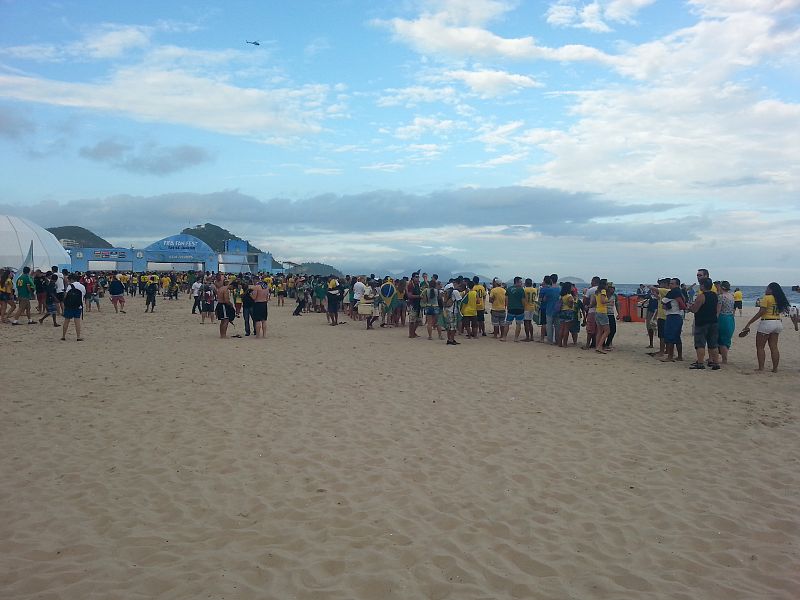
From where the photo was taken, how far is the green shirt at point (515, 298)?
14602mm

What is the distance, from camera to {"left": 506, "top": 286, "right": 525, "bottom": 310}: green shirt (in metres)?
14.6

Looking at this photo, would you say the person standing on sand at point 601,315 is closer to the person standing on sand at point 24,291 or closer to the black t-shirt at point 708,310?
the black t-shirt at point 708,310

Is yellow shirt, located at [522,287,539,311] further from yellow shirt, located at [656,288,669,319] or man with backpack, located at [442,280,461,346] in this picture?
yellow shirt, located at [656,288,669,319]

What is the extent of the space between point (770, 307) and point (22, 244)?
42345mm

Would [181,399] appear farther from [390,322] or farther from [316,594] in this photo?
[390,322]

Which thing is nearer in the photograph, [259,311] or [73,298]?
[73,298]

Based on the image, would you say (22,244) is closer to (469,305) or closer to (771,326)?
(469,305)

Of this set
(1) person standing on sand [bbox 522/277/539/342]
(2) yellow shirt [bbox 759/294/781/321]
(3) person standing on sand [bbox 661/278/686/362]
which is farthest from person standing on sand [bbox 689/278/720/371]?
(1) person standing on sand [bbox 522/277/539/342]

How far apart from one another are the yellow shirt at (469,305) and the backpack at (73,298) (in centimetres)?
942

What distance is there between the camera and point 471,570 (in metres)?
3.70

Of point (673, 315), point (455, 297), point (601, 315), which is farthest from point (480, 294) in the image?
point (673, 315)

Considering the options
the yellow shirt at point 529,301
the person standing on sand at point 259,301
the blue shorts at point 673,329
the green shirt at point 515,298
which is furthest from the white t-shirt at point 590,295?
the person standing on sand at point 259,301

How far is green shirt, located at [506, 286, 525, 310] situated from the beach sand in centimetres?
498

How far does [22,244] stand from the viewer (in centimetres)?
3788
